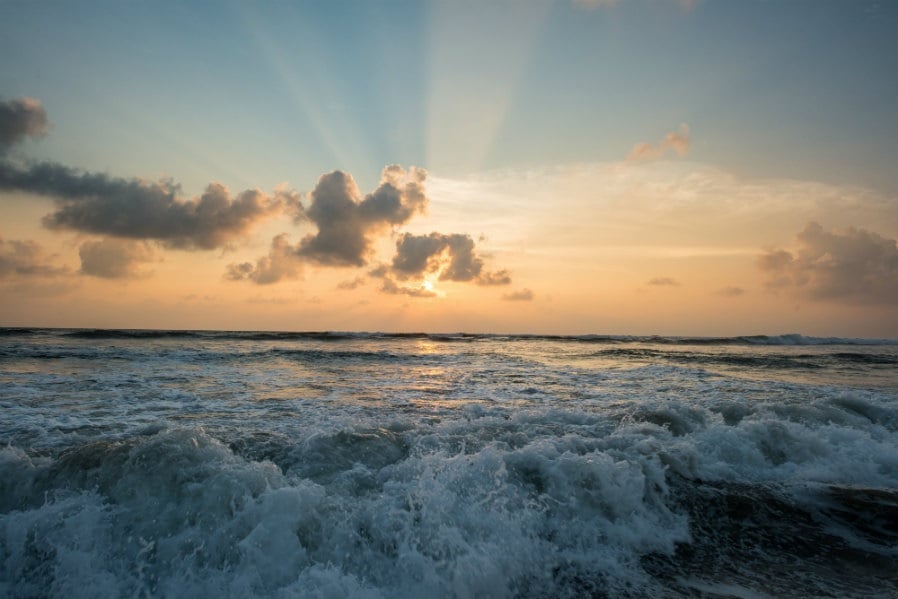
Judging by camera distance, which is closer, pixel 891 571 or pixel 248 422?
pixel 891 571

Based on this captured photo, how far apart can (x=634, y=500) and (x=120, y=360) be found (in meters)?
23.4

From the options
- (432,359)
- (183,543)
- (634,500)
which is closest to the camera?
(183,543)

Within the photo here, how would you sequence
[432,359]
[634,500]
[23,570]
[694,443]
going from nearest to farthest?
1. [23,570]
2. [634,500]
3. [694,443]
4. [432,359]

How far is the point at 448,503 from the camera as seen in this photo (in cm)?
Answer: 598

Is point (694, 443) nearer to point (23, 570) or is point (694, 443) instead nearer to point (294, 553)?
point (294, 553)

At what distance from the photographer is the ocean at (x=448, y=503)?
4.96 m

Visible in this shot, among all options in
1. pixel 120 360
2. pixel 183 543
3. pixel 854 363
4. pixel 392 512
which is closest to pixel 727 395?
pixel 392 512

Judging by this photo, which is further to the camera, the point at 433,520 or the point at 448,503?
the point at 448,503

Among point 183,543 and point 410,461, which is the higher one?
point 410,461

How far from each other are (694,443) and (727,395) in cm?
695

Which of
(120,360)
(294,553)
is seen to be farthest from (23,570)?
(120,360)

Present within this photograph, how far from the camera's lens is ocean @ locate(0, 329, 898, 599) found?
16.3ft

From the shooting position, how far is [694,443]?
8477 mm

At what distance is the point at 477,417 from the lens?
1077cm
